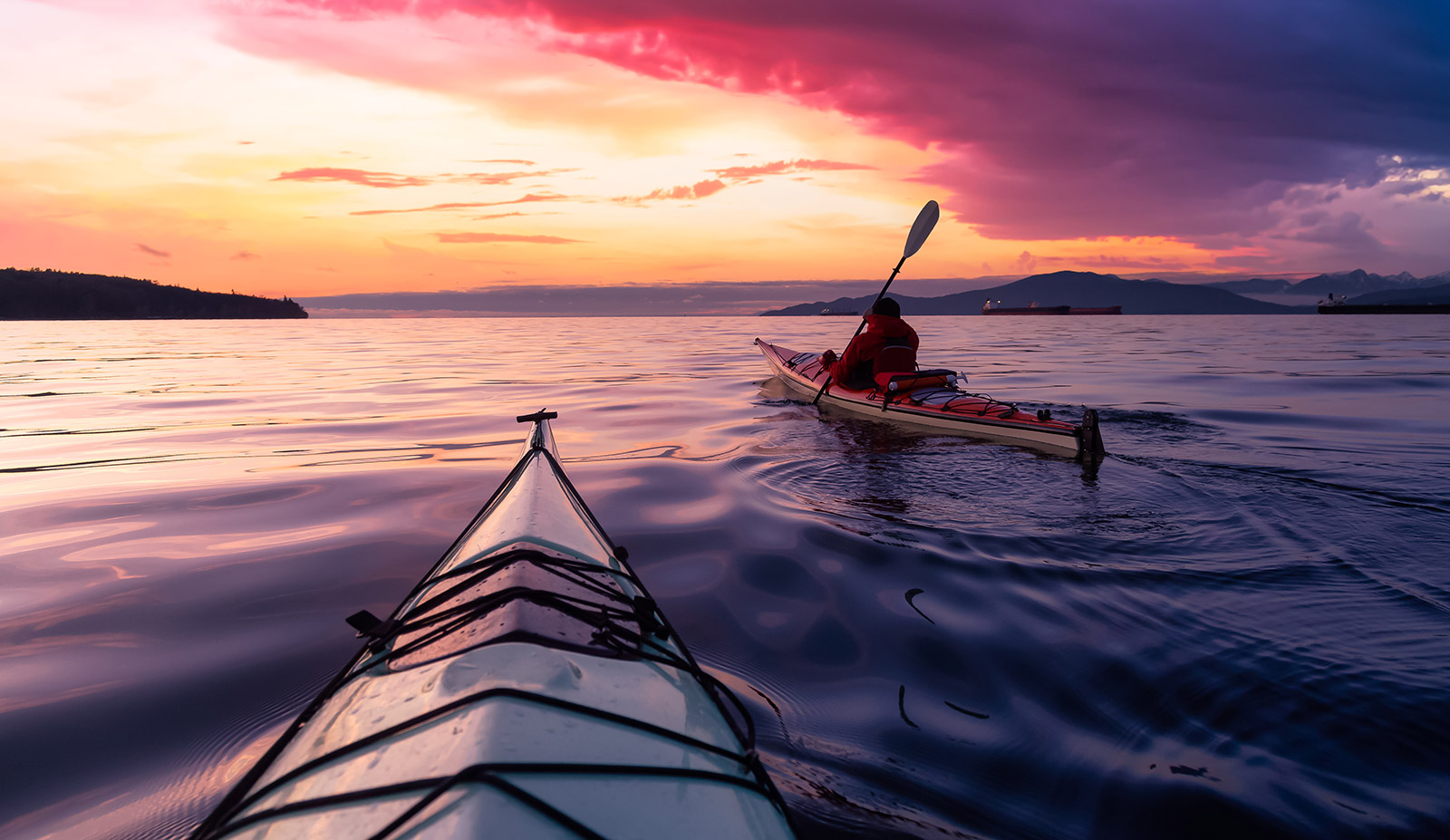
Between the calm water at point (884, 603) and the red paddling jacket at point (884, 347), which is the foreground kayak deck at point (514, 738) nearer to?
the calm water at point (884, 603)

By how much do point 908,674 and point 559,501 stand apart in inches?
77.2

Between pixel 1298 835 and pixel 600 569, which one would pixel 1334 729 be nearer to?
pixel 1298 835

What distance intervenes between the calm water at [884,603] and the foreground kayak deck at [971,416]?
0.31 m

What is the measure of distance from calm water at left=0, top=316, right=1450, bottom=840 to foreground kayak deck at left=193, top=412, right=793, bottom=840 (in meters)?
0.65

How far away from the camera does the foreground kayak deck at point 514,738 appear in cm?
132

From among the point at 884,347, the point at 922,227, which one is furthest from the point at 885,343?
the point at 922,227

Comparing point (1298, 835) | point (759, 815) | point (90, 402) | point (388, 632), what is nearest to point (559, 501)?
point (388, 632)

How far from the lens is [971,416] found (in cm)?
805

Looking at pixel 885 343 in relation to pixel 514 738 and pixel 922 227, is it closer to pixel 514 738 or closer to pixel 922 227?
pixel 922 227

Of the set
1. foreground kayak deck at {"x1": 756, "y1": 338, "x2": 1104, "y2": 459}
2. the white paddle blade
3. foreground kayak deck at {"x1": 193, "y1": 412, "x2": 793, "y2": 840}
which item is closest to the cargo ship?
the white paddle blade

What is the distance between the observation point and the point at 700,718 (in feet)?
6.13

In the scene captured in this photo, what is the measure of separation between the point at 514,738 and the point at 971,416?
24.7 ft

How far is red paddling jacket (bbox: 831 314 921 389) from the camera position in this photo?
959 cm

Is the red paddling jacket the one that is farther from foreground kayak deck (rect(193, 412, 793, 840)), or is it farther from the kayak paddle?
foreground kayak deck (rect(193, 412, 793, 840))
